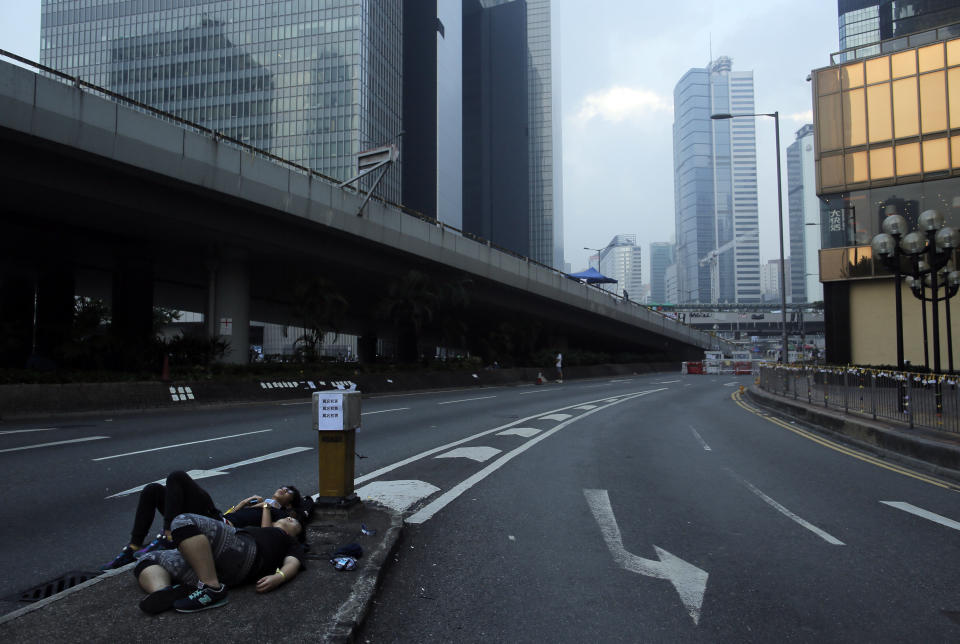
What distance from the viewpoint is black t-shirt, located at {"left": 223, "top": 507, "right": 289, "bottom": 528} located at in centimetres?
486

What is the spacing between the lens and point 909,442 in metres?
9.82

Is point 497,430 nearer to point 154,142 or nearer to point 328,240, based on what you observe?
point 154,142

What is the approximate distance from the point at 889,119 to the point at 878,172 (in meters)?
2.54

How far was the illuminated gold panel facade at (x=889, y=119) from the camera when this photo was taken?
27.1 metres

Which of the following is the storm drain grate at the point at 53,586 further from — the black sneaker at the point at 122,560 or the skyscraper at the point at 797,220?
the skyscraper at the point at 797,220

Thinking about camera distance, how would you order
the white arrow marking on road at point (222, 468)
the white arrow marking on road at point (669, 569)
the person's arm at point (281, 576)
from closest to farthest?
the person's arm at point (281, 576), the white arrow marking on road at point (669, 569), the white arrow marking on road at point (222, 468)

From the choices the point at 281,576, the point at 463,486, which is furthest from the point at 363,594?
the point at 463,486

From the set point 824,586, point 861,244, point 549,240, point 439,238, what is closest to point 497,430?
point 824,586

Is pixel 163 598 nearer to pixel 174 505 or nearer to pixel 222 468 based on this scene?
pixel 174 505

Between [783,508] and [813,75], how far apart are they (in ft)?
105

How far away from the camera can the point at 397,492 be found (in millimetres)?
7125

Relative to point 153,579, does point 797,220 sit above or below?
above

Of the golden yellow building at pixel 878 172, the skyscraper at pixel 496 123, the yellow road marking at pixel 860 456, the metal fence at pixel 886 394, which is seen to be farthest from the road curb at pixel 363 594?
the skyscraper at pixel 496 123

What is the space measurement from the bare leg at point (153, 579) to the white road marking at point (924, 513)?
23.5ft
